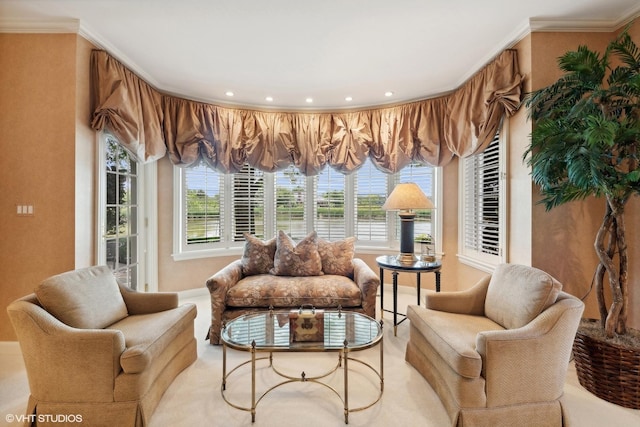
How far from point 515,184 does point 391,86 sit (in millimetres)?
1852

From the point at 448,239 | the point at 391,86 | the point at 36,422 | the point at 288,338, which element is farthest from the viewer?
the point at 448,239

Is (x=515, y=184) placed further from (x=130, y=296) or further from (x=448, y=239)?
(x=130, y=296)

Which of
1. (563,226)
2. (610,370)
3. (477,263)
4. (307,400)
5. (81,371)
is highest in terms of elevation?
(563,226)

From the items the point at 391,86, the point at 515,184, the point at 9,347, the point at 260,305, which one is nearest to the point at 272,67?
the point at 391,86

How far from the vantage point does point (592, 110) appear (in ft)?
6.45

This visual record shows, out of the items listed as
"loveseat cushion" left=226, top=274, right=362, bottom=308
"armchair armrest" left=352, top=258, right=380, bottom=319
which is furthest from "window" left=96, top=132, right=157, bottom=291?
"armchair armrest" left=352, top=258, right=380, bottom=319

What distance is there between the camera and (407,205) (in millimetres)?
2988

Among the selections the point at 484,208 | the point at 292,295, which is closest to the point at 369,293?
the point at 292,295

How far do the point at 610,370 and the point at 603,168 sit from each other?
4.32 feet

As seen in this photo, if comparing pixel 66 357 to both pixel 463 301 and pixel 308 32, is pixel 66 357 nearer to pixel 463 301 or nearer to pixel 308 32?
pixel 463 301

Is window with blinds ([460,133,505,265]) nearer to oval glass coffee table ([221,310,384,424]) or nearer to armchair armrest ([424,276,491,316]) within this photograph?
armchair armrest ([424,276,491,316])

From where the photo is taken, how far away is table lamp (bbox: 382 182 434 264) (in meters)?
2.99

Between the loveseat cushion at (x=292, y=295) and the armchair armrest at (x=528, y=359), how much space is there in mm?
1341

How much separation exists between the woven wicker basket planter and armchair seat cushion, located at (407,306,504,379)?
583 millimetres
